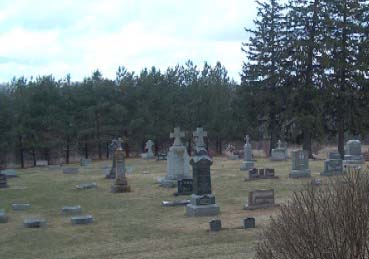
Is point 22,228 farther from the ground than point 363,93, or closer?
closer

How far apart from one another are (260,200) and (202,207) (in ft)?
6.22

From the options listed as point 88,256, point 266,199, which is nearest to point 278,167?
point 266,199

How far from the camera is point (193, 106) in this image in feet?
171

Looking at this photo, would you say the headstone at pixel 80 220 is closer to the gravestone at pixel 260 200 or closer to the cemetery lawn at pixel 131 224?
the cemetery lawn at pixel 131 224

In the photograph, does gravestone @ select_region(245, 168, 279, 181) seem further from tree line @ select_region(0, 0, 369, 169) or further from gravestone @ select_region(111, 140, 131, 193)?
tree line @ select_region(0, 0, 369, 169)

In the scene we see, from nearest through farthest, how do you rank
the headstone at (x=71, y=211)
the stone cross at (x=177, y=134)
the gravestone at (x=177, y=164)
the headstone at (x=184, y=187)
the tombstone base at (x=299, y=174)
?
the headstone at (x=71, y=211), the headstone at (x=184, y=187), the tombstone base at (x=299, y=174), the gravestone at (x=177, y=164), the stone cross at (x=177, y=134)

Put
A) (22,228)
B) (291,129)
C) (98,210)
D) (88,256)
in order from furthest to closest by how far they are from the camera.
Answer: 1. (291,129)
2. (98,210)
3. (22,228)
4. (88,256)

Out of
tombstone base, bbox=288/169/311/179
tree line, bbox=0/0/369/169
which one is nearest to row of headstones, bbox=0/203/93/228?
tombstone base, bbox=288/169/311/179

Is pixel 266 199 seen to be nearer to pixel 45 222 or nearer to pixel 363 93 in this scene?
pixel 45 222

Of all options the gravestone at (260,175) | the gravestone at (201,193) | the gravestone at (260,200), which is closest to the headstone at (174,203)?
the gravestone at (201,193)

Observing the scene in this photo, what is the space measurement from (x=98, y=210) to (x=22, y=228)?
11.0 ft

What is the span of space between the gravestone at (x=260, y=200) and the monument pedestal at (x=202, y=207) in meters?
1.08

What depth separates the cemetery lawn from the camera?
12.5m

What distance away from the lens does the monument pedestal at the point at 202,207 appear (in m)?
17.0
